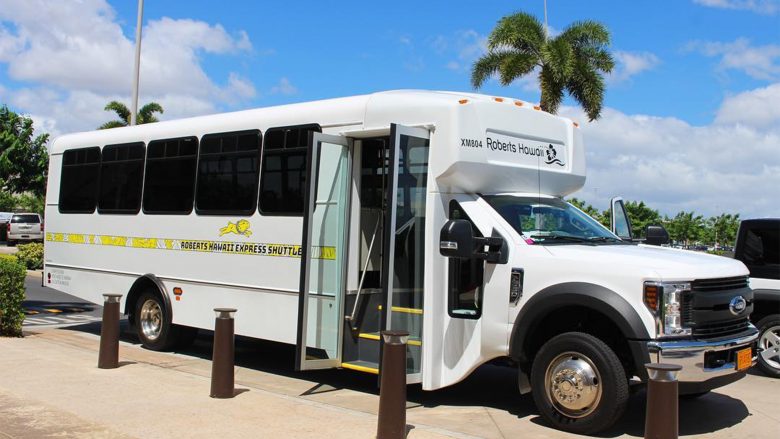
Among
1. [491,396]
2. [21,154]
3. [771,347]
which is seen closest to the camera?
[491,396]

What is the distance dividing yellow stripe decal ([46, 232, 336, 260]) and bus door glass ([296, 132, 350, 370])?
0.10m

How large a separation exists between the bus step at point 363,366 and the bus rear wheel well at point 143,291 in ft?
11.3

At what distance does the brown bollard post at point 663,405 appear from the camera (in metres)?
5.05

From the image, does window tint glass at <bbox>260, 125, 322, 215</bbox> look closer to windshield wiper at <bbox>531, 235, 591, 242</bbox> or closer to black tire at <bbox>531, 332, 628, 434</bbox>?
windshield wiper at <bbox>531, 235, 591, 242</bbox>

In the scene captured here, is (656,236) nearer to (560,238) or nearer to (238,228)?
(560,238)

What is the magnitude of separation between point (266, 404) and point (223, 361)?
0.64 meters

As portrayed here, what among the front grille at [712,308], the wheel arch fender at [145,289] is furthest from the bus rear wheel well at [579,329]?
the wheel arch fender at [145,289]

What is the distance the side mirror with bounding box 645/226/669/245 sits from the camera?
809cm

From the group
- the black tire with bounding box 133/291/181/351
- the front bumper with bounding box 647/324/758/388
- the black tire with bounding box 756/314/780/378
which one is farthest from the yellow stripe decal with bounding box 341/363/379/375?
the black tire with bounding box 756/314/780/378

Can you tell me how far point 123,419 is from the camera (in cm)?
626

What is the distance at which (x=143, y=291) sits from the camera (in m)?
10.5

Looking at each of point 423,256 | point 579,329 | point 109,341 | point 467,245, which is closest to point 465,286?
point 423,256

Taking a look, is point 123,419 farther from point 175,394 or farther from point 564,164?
point 564,164

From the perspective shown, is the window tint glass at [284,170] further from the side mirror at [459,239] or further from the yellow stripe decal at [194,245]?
the side mirror at [459,239]
